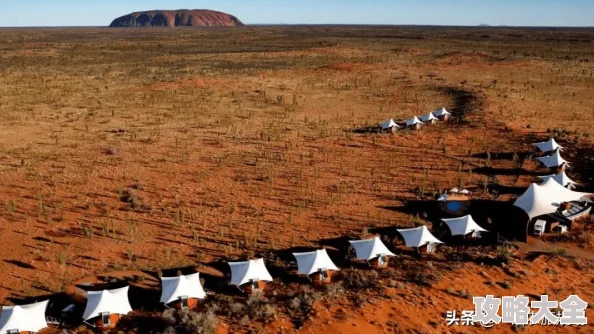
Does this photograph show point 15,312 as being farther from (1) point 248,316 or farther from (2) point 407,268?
(2) point 407,268

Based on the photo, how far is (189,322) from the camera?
1503 centimetres

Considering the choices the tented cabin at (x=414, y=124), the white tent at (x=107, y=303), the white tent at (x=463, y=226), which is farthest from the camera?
the tented cabin at (x=414, y=124)

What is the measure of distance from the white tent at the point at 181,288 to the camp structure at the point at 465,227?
1113cm

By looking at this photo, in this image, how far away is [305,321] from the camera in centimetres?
1545

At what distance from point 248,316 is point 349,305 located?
3418mm

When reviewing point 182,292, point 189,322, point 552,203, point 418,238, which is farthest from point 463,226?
point 189,322

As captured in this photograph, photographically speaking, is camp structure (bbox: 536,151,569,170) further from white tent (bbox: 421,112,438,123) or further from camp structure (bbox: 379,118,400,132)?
white tent (bbox: 421,112,438,123)

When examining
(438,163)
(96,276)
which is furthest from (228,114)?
(96,276)

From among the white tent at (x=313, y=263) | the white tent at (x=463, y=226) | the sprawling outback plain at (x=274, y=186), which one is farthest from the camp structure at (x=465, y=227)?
the white tent at (x=313, y=263)

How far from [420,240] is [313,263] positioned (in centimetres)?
480

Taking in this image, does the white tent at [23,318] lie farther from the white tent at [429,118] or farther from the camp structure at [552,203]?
the white tent at [429,118]

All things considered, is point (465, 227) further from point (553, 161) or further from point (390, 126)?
point (390, 126)

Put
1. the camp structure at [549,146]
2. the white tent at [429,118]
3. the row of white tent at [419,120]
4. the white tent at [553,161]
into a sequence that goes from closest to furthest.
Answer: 1. the white tent at [553,161]
2. the camp structure at [549,146]
3. the row of white tent at [419,120]
4. the white tent at [429,118]

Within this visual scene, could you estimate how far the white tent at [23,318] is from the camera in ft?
48.7
